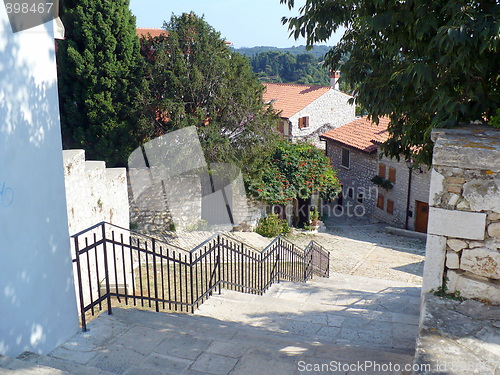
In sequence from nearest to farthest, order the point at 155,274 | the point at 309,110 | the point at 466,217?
1. the point at 466,217
2. the point at 155,274
3. the point at 309,110

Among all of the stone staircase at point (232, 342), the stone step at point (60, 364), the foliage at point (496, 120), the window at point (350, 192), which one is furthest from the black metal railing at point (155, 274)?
the window at point (350, 192)

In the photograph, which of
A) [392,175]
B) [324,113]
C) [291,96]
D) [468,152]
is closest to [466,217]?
[468,152]

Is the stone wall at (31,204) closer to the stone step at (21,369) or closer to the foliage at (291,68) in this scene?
the stone step at (21,369)

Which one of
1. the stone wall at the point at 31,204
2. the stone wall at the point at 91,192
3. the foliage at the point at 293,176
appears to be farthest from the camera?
the foliage at the point at 293,176

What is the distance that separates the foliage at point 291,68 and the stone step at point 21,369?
73162 mm

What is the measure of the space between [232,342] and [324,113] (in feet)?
89.5

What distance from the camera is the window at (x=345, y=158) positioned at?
80.8 ft

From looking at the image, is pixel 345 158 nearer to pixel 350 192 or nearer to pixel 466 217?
pixel 350 192

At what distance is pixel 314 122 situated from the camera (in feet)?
99.4

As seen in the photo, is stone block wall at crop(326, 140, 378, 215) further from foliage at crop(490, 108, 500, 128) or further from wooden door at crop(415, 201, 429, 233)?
foliage at crop(490, 108, 500, 128)

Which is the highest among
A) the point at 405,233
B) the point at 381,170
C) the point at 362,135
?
the point at 362,135

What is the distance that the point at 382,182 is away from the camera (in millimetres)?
21875

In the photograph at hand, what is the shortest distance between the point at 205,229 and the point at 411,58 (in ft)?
37.8

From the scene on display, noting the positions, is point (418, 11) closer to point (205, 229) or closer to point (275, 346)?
point (275, 346)
